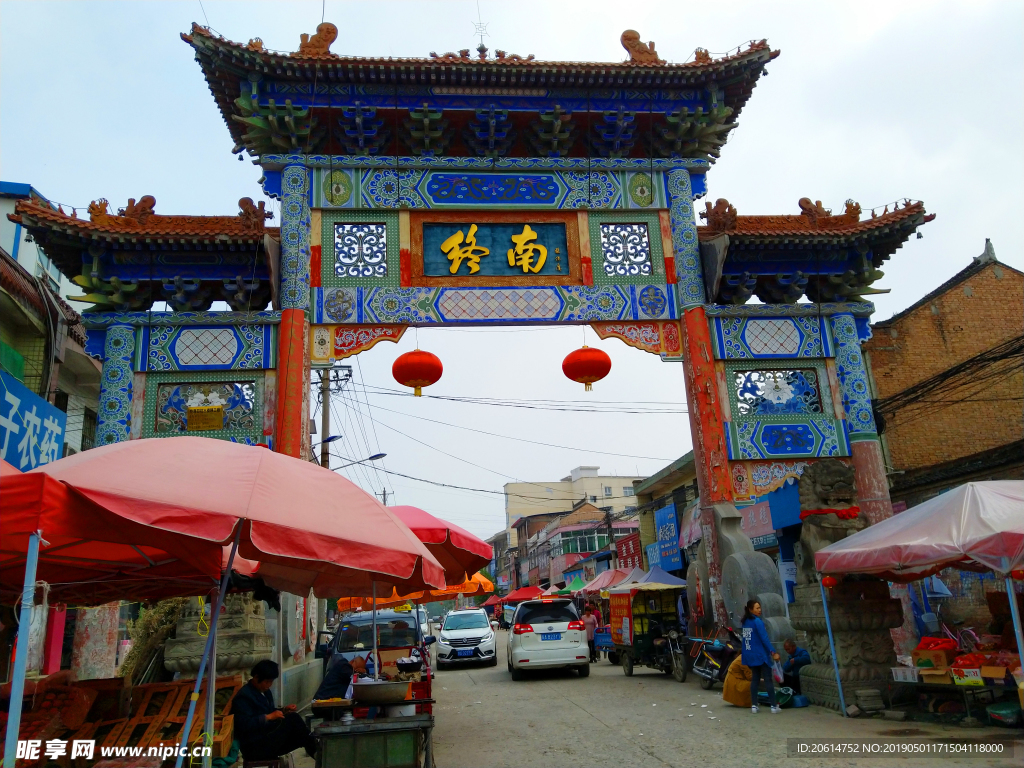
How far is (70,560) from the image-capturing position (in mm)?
5559

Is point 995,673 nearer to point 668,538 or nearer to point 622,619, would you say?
point 622,619

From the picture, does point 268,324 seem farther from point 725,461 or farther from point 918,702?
point 918,702

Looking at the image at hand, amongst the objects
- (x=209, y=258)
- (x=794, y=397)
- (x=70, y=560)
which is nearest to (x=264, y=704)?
(x=70, y=560)

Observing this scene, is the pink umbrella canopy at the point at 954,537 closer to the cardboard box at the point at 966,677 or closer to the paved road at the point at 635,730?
the cardboard box at the point at 966,677

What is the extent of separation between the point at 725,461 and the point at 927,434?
12.5 metres

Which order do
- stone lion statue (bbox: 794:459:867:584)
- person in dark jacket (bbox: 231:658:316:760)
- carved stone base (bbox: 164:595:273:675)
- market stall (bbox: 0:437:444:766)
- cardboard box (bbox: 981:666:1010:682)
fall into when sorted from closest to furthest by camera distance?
market stall (bbox: 0:437:444:766) < person in dark jacket (bbox: 231:658:316:760) < cardboard box (bbox: 981:666:1010:682) < carved stone base (bbox: 164:595:273:675) < stone lion statue (bbox: 794:459:867:584)

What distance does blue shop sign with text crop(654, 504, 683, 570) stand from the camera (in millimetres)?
28000

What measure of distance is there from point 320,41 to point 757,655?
11229 mm

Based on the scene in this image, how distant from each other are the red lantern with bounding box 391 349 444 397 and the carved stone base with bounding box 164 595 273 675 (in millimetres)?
3630

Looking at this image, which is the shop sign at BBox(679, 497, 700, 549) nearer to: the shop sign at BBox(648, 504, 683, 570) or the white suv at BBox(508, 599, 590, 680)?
the shop sign at BBox(648, 504, 683, 570)

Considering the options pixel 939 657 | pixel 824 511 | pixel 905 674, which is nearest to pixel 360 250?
pixel 824 511

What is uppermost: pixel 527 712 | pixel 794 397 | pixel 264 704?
pixel 794 397

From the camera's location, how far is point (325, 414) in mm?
21547

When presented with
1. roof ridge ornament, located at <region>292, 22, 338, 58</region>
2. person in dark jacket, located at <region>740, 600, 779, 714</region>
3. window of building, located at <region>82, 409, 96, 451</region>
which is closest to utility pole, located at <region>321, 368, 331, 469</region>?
window of building, located at <region>82, 409, 96, 451</region>
